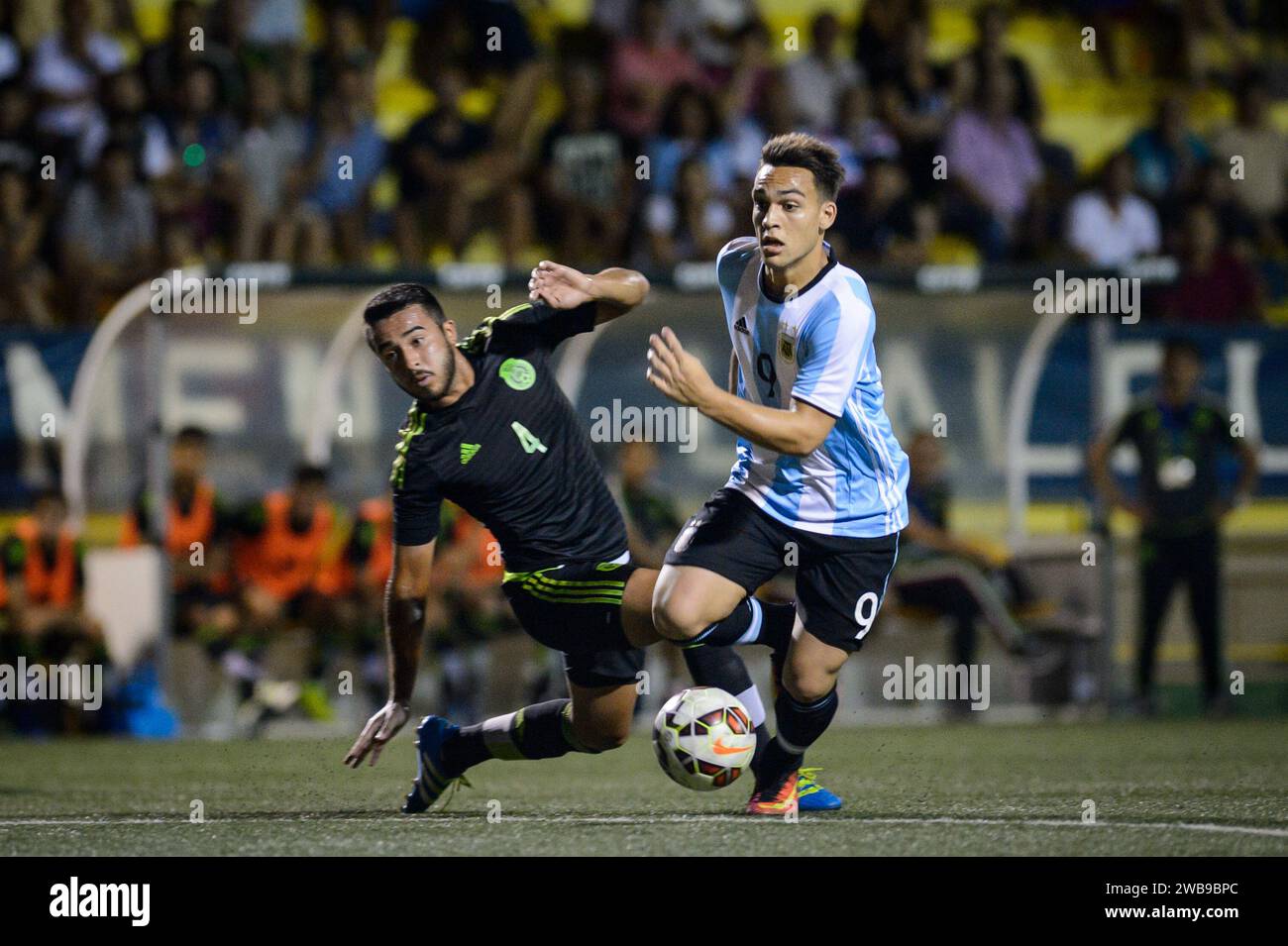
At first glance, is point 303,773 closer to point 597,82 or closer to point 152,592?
point 152,592

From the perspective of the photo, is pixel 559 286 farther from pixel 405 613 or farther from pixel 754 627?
pixel 754 627

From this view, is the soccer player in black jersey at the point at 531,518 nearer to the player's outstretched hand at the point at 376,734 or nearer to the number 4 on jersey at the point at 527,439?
the number 4 on jersey at the point at 527,439

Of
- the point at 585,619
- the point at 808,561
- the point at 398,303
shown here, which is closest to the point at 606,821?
the point at 585,619

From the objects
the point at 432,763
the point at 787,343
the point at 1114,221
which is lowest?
the point at 432,763

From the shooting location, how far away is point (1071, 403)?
442 inches

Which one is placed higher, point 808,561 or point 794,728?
point 808,561

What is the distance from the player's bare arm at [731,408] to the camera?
500 centimetres

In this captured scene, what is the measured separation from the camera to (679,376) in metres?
4.99

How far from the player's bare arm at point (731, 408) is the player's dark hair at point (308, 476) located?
5361 millimetres

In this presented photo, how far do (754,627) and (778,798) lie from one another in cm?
53

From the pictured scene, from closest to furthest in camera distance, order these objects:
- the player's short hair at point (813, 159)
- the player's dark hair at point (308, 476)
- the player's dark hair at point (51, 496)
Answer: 1. the player's short hair at point (813, 159)
2. the player's dark hair at point (51, 496)
3. the player's dark hair at point (308, 476)

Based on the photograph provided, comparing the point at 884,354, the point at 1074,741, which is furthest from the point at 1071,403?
the point at 1074,741

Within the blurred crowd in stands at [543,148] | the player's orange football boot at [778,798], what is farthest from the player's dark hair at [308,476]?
the player's orange football boot at [778,798]

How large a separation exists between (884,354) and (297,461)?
3.43 meters
